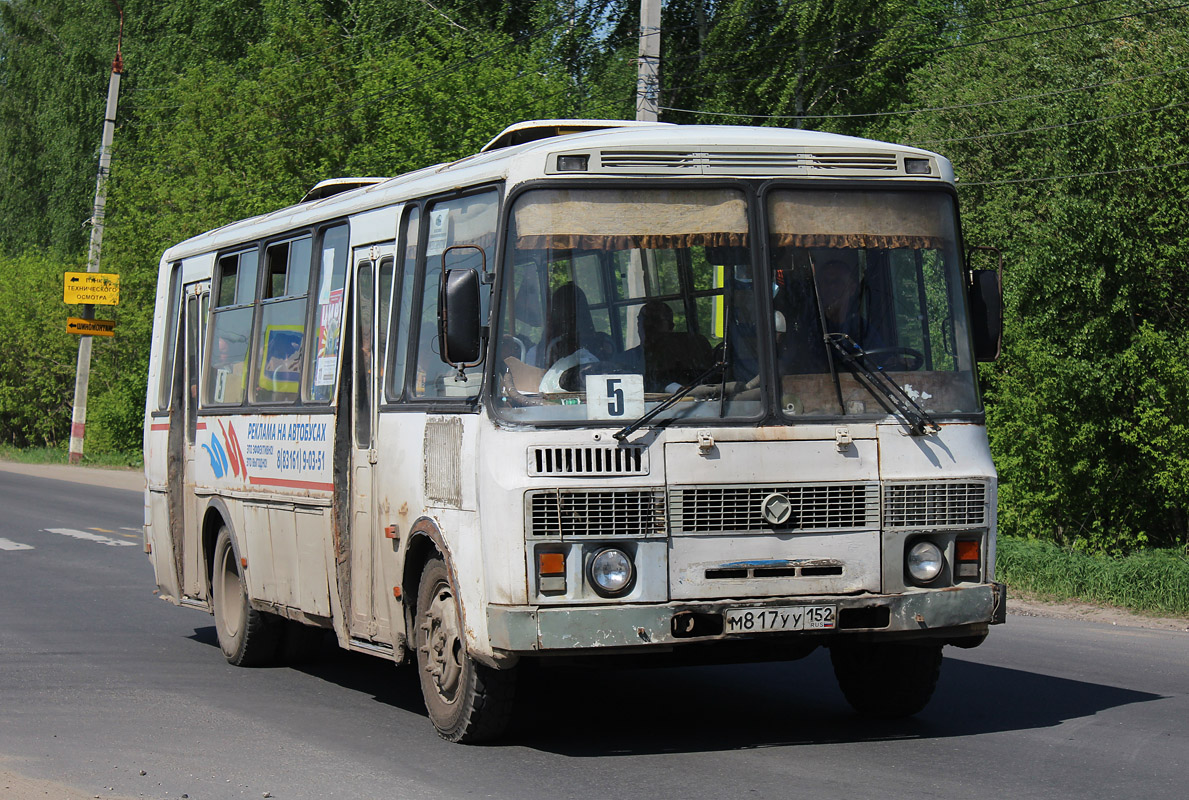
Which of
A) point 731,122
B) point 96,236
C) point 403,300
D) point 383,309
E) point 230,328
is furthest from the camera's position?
point 96,236

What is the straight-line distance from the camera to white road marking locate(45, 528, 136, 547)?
68.9ft

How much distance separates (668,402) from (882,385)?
1.04 meters

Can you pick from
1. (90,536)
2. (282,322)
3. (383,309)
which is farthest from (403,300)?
(90,536)

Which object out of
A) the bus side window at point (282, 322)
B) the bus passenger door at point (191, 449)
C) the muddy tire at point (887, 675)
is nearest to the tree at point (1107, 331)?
the bus passenger door at point (191, 449)

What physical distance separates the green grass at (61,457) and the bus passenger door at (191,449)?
1143 inches

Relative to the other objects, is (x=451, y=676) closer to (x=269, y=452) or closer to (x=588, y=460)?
(x=588, y=460)

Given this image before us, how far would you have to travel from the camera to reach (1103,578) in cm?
1480

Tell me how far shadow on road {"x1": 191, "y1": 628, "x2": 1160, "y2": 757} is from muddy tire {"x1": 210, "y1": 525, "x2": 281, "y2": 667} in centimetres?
34

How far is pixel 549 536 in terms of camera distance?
23.5 ft

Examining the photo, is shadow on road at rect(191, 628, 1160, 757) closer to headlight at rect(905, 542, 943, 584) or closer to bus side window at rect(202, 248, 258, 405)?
headlight at rect(905, 542, 943, 584)

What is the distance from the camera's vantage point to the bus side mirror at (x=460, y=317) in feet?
24.1

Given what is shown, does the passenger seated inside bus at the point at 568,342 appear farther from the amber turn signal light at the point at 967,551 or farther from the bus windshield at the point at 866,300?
the amber turn signal light at the point at 967,551

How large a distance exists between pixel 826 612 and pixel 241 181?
3334cm

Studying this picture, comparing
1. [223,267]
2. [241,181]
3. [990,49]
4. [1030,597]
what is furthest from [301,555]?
[241,181]
